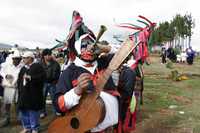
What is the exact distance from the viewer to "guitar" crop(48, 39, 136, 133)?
336cm

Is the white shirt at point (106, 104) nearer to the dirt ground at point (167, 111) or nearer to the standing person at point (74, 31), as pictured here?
the standing person at point (74, 31)

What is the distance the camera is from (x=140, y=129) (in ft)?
28.0

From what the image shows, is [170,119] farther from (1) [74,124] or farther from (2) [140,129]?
(1) [74,124]

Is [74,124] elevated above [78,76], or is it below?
below

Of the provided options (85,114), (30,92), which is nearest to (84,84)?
(85,114)

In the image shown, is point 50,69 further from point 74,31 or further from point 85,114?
point 85,114

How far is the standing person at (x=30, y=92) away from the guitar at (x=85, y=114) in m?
4.32

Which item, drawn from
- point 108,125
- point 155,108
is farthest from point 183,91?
point 108,125

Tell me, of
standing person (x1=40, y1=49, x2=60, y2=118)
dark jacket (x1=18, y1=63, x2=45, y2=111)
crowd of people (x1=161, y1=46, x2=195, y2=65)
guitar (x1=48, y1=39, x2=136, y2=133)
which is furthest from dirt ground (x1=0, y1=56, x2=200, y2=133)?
crowd of people (x1=161, y1=46, x2=195, y2=65)

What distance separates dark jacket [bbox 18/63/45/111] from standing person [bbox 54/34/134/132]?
13.2ft

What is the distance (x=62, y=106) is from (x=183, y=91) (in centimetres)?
1179

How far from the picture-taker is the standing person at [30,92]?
306 inches

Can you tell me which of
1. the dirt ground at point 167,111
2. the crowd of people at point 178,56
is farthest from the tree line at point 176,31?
the dirt ground at point 167,111

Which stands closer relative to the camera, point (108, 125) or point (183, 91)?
point (108, 125)
